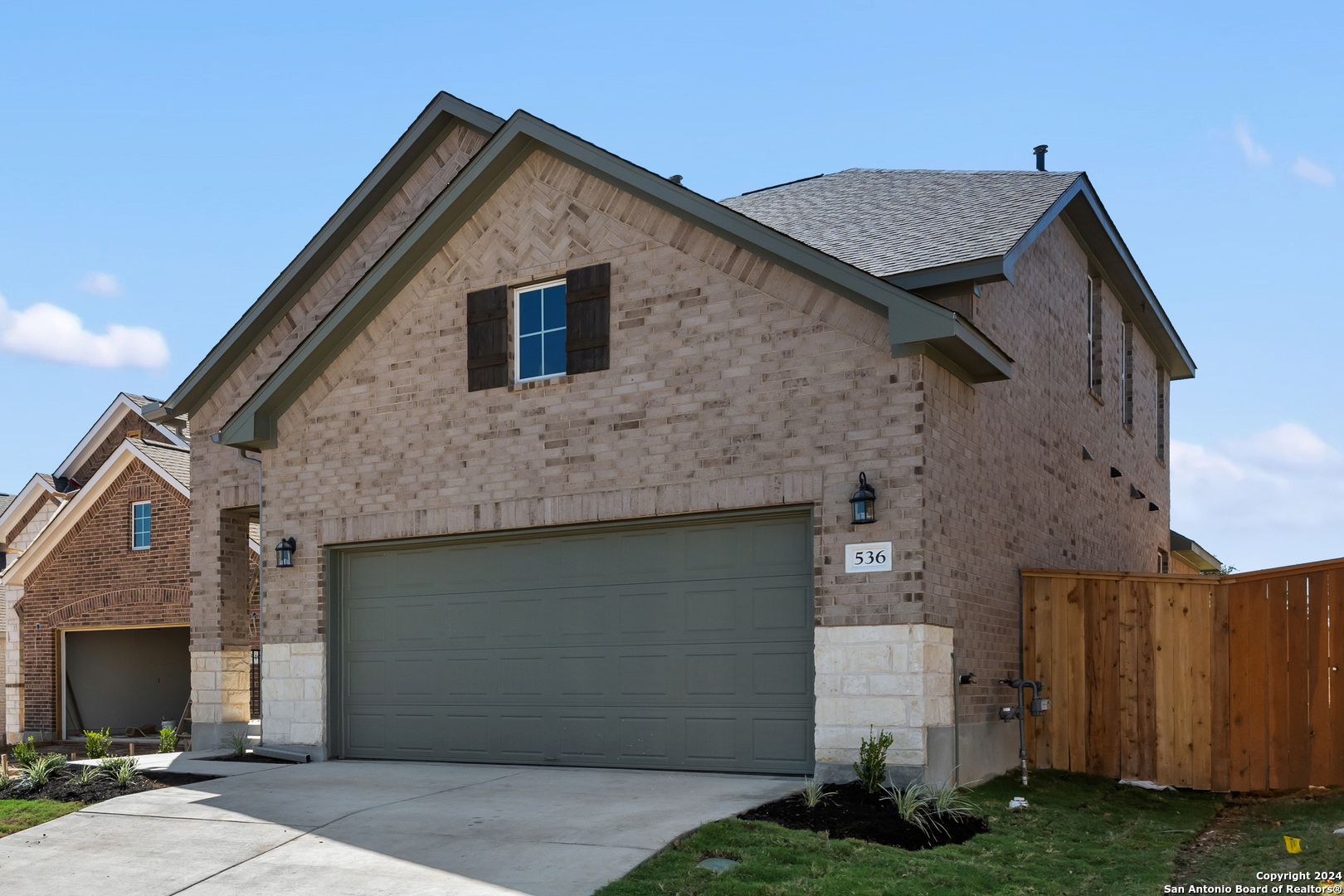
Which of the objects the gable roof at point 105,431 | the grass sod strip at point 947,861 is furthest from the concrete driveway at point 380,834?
the gable roof at point 105,431

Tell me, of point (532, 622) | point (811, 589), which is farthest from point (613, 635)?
point (811, 589)

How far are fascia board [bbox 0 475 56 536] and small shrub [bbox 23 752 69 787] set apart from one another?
19.9 meters

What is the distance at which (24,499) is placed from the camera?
102ft

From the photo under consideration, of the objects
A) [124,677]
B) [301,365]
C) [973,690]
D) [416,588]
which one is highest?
[301,365]

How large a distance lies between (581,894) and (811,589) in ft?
16.3

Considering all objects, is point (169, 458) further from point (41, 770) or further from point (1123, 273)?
point (1123, 273)

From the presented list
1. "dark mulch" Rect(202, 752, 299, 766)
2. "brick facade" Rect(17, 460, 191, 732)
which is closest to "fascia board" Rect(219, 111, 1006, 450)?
"dark mulch" Rect(202, 752, 299, 766)

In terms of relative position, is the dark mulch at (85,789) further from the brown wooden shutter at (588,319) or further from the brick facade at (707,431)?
the brown wooden shutter at (588,319)

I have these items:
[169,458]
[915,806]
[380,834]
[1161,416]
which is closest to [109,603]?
[169,458]

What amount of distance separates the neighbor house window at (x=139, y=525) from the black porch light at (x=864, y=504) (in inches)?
715

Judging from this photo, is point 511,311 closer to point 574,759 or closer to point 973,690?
point 574,759

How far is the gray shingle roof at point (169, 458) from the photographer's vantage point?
24.8 m

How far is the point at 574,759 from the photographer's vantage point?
1347cm

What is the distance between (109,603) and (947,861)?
2112 cm
